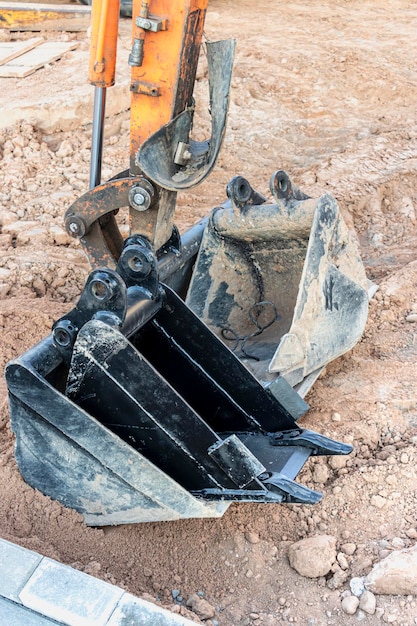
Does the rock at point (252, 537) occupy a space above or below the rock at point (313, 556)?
below

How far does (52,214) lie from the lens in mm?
5836

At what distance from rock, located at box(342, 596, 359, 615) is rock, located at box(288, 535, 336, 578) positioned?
0.55 feet

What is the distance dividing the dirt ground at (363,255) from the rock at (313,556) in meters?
0.04

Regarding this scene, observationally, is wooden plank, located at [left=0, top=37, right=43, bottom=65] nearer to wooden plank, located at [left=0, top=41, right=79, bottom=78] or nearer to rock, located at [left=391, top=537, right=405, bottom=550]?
wooden plank, located at [left=0, top=41, right=79, bottom=78]

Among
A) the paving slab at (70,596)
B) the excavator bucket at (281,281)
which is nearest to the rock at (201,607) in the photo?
the paving slab at (70,596)

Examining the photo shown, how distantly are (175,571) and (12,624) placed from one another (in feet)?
2.43

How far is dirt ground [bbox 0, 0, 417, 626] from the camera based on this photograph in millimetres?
2941

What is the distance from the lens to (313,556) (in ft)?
9.51

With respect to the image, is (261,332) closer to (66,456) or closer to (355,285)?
(355,285)

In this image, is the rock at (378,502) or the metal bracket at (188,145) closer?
the rock at (378,502)

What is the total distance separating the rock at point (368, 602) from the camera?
2.68m

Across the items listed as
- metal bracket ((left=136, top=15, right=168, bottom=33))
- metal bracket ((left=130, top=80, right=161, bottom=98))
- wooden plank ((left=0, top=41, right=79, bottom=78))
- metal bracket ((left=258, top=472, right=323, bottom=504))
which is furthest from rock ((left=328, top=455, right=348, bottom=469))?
wooden plank ((left=0, top=41, right=79, bottom=78))

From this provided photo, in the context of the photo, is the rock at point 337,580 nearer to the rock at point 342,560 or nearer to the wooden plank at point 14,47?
the rock at point 342,560

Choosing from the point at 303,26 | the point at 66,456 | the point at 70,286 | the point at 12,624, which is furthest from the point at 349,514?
the point at 303,26
